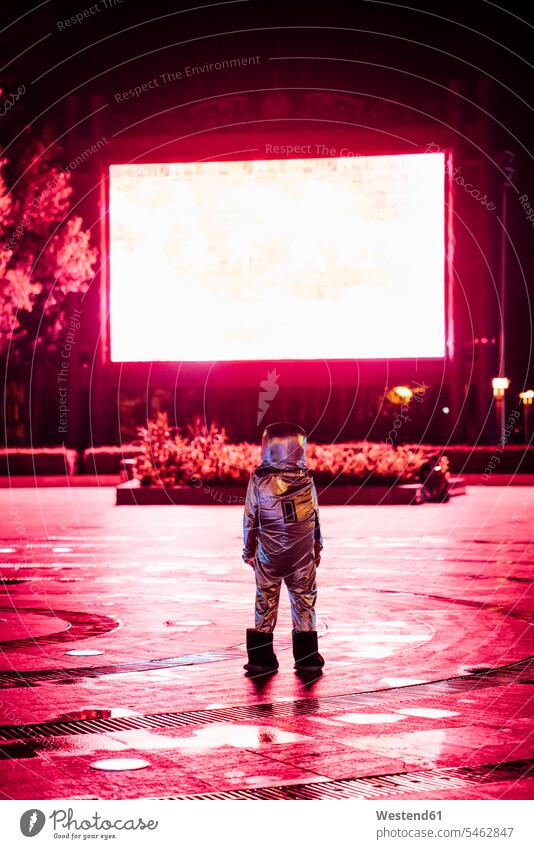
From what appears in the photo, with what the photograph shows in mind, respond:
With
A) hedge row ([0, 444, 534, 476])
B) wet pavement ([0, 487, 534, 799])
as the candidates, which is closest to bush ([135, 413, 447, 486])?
hedge row ([0, 444, 534, 476])

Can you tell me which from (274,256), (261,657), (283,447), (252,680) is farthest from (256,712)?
(274,256)

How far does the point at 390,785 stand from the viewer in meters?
6.38

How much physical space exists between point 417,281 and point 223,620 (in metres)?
25.0

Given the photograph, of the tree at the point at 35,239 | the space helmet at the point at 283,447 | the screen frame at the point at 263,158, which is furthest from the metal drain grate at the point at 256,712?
the tree at the point at 35,239

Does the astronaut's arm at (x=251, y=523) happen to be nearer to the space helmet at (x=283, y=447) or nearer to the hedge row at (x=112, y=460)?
the space helmet at (x=283, y=447)

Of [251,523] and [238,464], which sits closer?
[251,523]

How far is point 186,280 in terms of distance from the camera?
36656 mm

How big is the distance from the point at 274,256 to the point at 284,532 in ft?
90.6

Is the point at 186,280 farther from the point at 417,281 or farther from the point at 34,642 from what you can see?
the point at 34,642

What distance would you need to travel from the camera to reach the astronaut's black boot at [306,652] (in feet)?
31.4

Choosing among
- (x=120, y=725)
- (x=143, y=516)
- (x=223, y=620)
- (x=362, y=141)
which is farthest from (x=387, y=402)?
(x=120, y=725)

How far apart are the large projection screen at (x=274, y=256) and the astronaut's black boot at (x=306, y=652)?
26656mm

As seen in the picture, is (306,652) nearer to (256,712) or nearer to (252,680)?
(252,680)

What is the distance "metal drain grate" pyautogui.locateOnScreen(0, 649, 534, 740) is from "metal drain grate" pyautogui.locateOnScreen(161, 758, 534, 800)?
156cm
